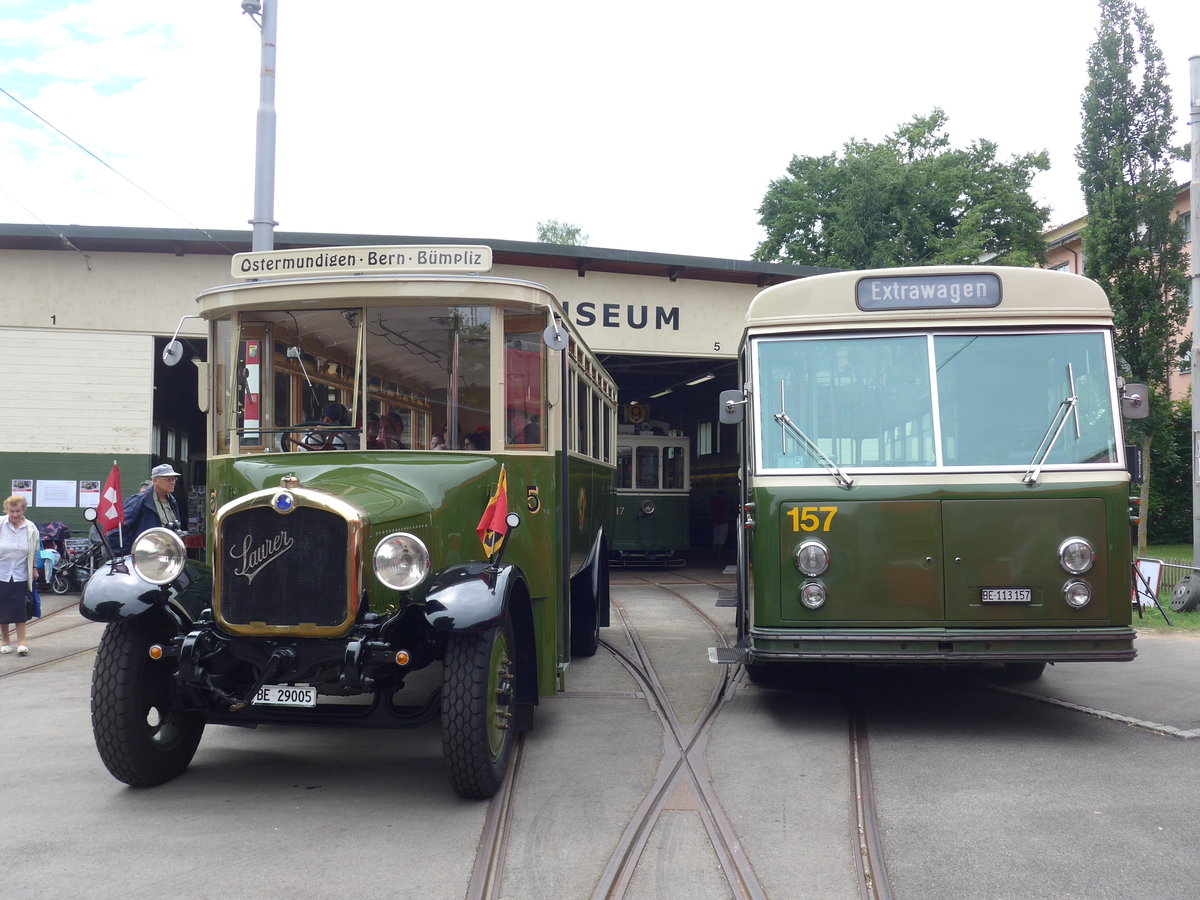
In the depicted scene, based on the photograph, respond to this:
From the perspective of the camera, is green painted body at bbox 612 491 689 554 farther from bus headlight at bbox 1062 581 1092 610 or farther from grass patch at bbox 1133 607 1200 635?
bus headlight at bbox 1062 581 1092 610

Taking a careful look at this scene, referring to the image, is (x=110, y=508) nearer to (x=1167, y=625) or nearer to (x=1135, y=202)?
(x=1167, y=625)

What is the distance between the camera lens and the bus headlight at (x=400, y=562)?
528 centimetres

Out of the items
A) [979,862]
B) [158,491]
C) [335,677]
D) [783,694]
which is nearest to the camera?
[979,862]

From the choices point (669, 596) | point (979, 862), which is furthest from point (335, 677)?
point (669, 596)

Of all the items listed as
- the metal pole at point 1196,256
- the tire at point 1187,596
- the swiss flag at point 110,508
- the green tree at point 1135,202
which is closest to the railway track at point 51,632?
the swiss flag at point 110,508

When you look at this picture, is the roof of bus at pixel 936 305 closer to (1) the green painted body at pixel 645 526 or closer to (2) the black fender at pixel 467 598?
(2) the black fender at pixel 467 598

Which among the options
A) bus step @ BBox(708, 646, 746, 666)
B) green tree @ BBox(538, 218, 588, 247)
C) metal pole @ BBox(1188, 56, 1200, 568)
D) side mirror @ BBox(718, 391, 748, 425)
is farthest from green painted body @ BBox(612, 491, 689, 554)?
green tree @ BBox(538, 218, 588, 247)

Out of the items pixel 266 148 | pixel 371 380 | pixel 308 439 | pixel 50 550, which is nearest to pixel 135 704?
pixel 308 439

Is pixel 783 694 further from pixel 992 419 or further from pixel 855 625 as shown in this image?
pixel 992 419

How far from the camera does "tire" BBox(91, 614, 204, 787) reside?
212 inches

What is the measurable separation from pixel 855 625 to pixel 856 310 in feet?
6.80

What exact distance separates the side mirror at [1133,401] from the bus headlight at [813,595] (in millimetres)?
2190

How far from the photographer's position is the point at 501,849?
4.64m

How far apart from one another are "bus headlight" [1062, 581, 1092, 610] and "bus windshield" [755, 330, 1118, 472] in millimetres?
754
